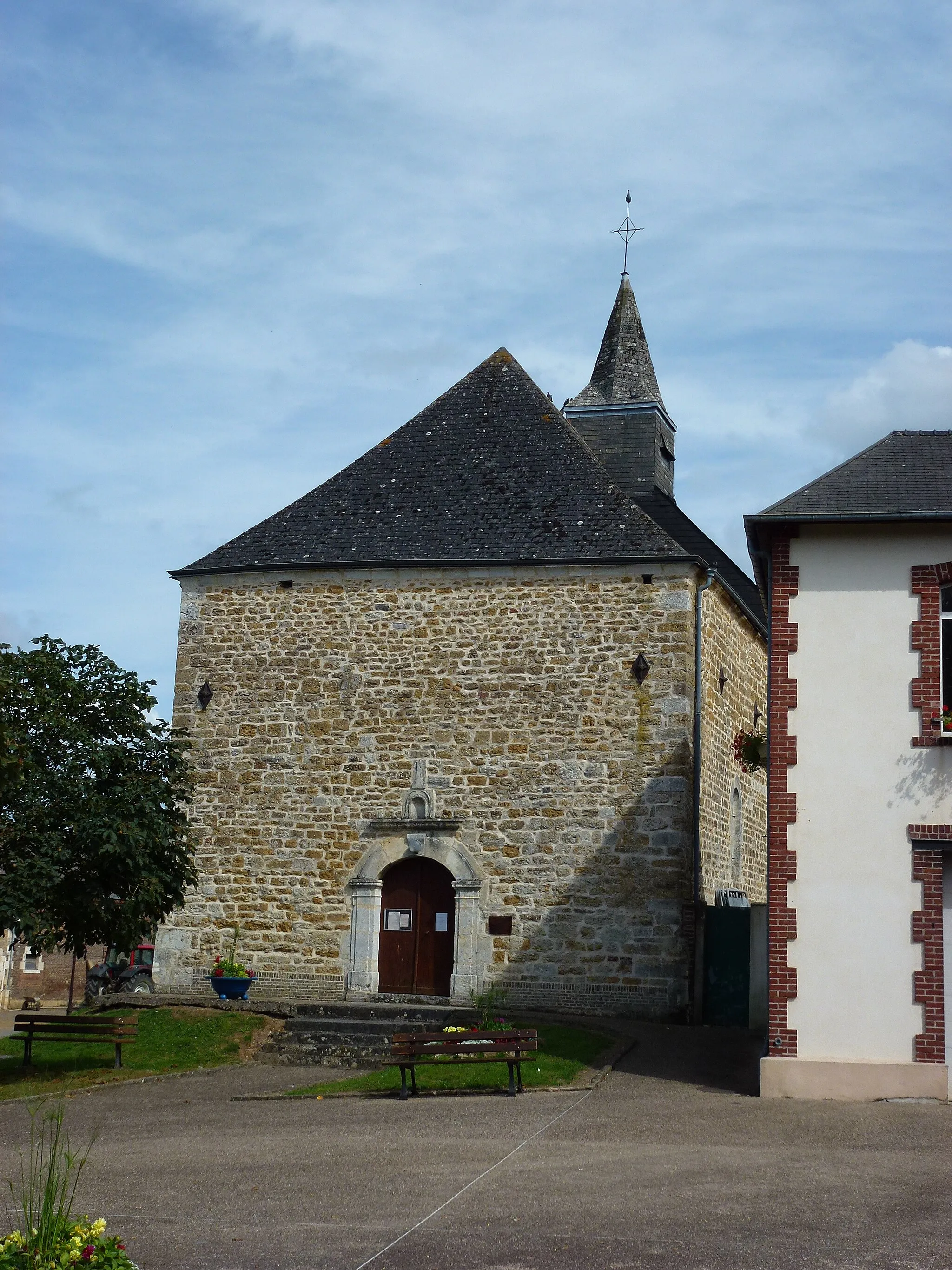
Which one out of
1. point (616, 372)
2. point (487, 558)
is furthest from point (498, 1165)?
point (616, 372)

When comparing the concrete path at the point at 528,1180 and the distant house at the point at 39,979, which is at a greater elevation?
the concrete path at the point at 528,1180

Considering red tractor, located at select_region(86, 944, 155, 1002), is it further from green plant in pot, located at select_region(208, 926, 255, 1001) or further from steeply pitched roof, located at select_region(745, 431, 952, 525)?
steeply pitched roof, located at select_region(745, 431, 952, 525)

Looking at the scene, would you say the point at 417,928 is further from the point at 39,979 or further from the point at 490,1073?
the point at 39,979

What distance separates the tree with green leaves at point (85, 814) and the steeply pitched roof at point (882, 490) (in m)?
6.71

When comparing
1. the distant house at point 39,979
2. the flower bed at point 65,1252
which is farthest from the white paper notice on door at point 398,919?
the distant house at point 39,979

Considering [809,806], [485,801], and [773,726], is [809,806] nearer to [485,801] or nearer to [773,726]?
[773,726]

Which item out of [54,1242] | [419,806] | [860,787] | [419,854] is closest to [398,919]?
[419,854]

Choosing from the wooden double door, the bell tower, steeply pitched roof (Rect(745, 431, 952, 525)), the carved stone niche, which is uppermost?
the bell tower

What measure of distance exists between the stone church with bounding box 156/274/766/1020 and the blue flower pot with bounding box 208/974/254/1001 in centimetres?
46

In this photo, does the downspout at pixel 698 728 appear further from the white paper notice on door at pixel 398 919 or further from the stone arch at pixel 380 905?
the white paper notice on door at pixel 398 919

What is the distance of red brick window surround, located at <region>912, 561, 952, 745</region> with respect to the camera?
Answer: 12.4 m

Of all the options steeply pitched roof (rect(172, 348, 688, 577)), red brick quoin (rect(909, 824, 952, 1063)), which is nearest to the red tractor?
steeply pitched roof (rect(172, 348, 688, 577))

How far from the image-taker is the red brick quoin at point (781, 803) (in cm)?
1213

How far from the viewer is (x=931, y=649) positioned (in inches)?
493
